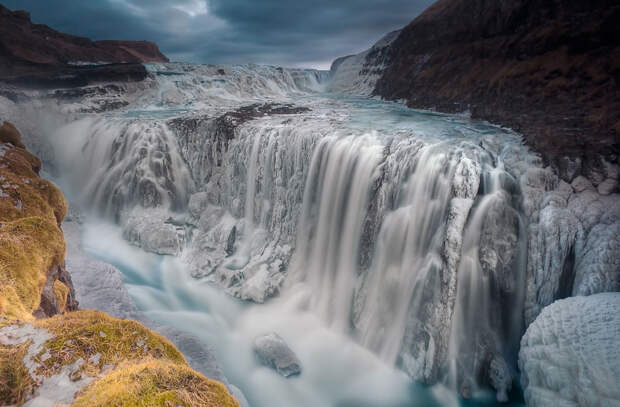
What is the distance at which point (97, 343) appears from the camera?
9.29 ft

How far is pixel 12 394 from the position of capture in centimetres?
232

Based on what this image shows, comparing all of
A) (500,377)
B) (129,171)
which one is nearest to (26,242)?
(500,377)

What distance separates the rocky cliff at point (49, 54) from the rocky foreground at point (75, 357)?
29089mm

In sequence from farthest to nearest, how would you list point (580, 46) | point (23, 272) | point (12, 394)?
point (580, 46), point (23, 272), point (12, 394)

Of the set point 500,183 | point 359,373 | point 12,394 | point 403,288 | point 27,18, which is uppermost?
point 27,18

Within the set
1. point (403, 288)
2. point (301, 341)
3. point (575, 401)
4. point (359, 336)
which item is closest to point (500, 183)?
point (403, 288)

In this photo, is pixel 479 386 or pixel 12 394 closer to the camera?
pixel 12 394

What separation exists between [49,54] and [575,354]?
50.2m

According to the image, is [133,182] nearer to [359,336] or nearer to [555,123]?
[359,336]

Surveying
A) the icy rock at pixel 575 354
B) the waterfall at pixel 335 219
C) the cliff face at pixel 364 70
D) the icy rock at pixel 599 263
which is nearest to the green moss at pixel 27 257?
the waterfall at pixel 335 219

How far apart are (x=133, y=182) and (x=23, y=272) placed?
1290 centimetres

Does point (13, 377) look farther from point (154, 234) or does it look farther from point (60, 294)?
point (154, 234)

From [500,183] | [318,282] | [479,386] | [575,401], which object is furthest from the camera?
[318,282]

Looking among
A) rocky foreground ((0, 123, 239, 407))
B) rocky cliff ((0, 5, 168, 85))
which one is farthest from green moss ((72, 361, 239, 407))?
rocky cliff ((0, 5, 168, 85))
